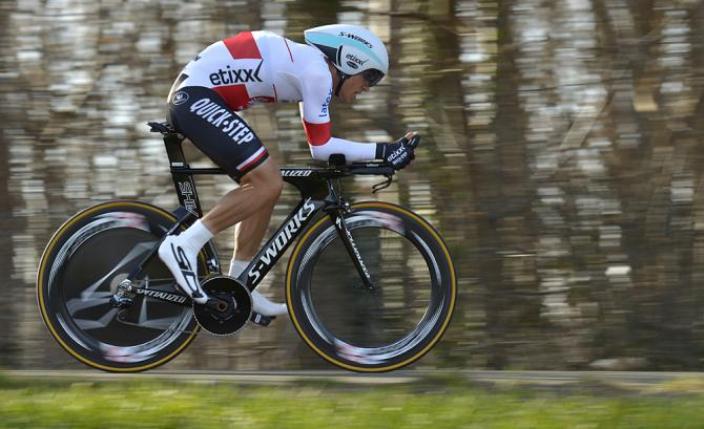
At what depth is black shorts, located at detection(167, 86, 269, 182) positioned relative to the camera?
18.8ft

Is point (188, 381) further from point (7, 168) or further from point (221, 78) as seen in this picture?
point (7, 168)

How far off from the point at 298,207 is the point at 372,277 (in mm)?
594

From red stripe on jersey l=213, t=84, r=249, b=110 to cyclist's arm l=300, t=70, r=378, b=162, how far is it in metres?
0.33

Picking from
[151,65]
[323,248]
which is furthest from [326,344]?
[151,65]

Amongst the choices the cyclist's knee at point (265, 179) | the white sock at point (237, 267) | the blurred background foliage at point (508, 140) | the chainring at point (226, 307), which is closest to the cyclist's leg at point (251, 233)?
the white sock at point (237, 267)

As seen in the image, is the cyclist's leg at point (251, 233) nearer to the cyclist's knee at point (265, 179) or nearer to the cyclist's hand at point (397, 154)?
the cyclist's knee at point (265, 179)

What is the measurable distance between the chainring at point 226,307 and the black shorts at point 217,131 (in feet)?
1.86

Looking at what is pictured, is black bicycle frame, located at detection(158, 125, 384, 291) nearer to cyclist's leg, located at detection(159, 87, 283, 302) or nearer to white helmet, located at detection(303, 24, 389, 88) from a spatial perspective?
cyclist's leg, located at detection(159, 87, 283, 302)

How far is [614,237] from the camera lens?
7.72 meters

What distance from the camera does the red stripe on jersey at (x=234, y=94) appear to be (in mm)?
5844

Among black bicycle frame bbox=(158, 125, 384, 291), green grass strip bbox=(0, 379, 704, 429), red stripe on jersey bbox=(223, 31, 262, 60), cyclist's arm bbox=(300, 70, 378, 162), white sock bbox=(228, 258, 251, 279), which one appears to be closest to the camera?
green grass strip bbox=(0, 379, 704, 429)

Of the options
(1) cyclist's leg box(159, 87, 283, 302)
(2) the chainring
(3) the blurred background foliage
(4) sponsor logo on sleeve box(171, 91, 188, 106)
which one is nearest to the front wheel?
(2) the chainring

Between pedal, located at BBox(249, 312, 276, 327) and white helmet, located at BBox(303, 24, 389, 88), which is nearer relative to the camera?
white helmet, located at BBox(303, 24, 389, 88)

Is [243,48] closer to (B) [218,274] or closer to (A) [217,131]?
(A) [217,131]
